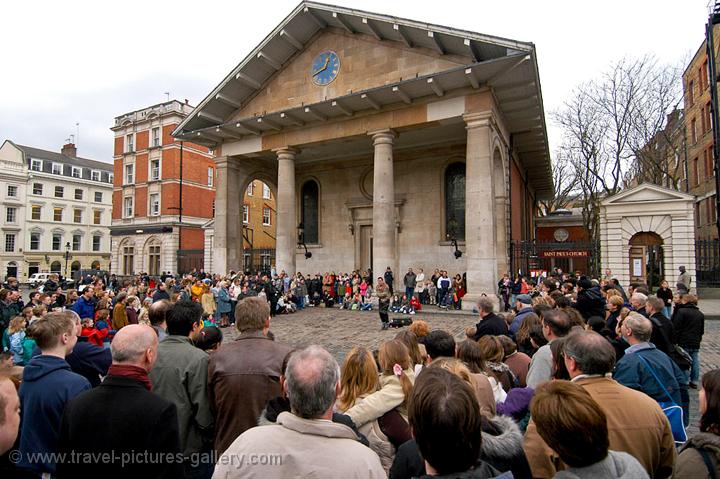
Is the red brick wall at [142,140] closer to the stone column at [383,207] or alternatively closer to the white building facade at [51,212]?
the white building facade at [51,212]

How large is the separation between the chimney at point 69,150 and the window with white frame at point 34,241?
1346cm

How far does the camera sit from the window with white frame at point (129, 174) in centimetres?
3899

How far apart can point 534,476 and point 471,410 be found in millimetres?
839

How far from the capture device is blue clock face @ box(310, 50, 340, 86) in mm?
18953

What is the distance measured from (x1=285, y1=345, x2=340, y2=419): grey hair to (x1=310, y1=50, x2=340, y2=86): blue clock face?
1876cm

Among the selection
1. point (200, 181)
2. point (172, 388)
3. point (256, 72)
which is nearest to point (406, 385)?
point (172, 388)

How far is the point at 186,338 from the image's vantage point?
3416mm

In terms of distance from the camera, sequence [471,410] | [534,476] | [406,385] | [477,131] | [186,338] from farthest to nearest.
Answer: [477,131] < [186,338] < [406,385] < [534,476] < [471,410]

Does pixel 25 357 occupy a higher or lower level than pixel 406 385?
lower

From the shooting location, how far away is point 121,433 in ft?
6.59

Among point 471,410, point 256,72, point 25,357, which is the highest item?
point 256,72

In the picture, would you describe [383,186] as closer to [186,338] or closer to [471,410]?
[186,338]

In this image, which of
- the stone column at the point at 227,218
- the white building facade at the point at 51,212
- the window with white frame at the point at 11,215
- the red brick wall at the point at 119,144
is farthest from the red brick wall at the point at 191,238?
the window with white frame at the point at 11,215

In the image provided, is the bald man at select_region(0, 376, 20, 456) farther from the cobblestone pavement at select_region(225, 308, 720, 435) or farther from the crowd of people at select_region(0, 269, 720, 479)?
the cobblestone pavement at select_region(225, 308, 720, 435)
